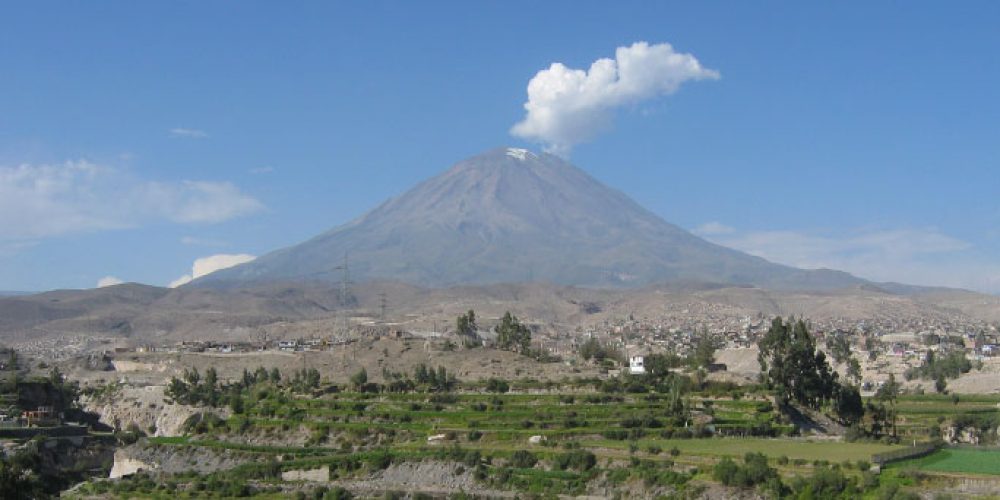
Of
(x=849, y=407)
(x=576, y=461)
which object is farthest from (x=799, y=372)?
(x=576, y=461)

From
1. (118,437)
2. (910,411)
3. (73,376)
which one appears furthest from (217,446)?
(73,376)

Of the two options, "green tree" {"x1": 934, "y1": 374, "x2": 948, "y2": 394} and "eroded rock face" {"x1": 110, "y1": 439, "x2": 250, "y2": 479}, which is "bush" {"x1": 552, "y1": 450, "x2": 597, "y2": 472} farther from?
"green tree" {"x1": 934, "y1": 374, "x2": 948, "y2": 394}

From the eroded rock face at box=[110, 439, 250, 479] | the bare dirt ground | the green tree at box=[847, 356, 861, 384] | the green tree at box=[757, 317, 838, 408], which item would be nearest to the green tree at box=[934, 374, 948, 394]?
the green tree at box=[847, 356, 861, 384]

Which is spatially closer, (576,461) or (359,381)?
(576,461)

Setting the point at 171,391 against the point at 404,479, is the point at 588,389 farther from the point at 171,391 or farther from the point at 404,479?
the point at 171,391

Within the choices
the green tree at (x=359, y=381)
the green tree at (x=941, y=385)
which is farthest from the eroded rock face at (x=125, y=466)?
the green tree at (x=941, y=385)

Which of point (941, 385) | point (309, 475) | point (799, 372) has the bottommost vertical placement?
point (309, 475)

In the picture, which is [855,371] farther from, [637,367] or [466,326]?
[466,326]
